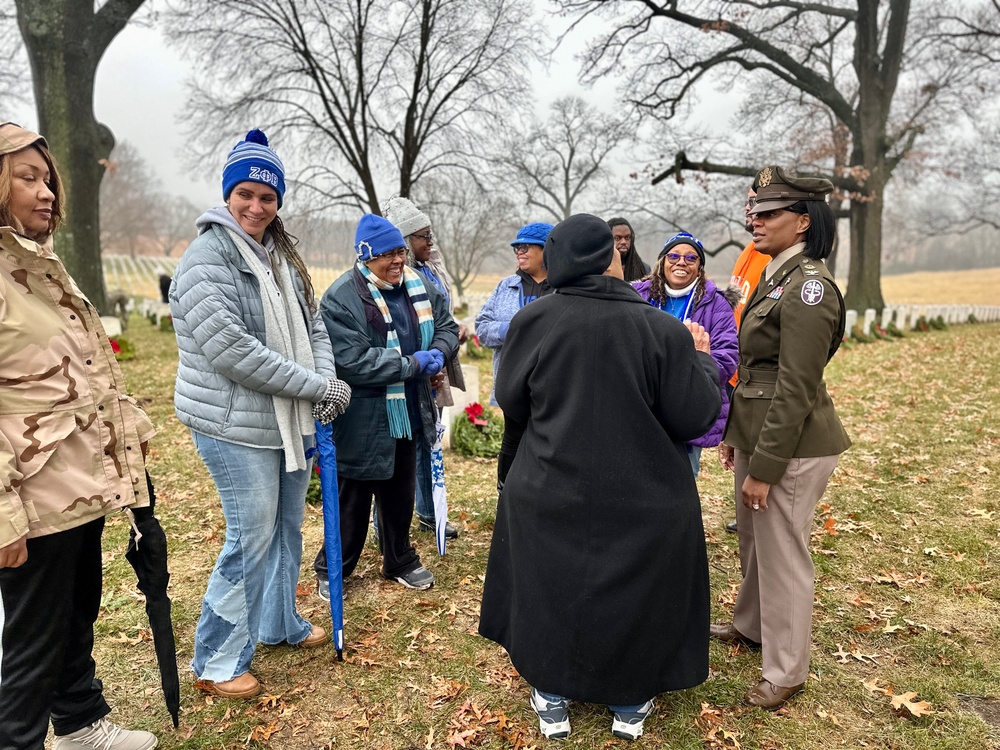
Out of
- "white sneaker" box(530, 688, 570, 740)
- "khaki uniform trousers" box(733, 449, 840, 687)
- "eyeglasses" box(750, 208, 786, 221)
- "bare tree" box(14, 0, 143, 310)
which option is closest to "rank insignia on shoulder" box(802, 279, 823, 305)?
"eyeglasses" box(750, 208, 786, 221)

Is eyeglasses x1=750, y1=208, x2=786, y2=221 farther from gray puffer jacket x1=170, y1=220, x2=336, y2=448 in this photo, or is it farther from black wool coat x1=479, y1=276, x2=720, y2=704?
gray puffer jacket x1=170, y1=220, x2=336, y2=448

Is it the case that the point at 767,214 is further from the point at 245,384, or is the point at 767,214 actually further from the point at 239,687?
the point at 239,687

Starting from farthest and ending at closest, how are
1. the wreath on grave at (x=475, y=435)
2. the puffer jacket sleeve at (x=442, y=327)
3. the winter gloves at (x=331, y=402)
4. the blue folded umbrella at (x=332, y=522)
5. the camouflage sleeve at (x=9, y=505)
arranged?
1. the wreath on grave at (x=475, y=435)
2. the puffer jacket sleeve at (x=442, y=327)
3. the blue folded umbrella at (x=332, y=522)
4. the winter gloves at (x=331, y=402)
5. the camouflage sleeve at (x=9, y=505)

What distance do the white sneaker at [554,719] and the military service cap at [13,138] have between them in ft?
9.38

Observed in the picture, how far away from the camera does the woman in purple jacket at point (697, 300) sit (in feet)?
12.1

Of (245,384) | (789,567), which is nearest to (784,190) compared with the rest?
(789,567)

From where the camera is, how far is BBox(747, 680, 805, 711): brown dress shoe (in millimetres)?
2873

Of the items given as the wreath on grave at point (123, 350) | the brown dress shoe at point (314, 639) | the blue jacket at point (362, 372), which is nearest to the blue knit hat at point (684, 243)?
the blue jacket at point (362, 372)

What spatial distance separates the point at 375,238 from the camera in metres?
3.60

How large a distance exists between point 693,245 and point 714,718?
8.37 ft

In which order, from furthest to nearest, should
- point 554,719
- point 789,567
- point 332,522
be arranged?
point 332,522 < point 789,567 < point 554,719

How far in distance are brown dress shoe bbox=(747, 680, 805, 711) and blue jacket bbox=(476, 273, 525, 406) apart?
8.27 feet

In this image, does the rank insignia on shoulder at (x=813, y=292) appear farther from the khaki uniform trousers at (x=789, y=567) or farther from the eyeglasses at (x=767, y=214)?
the khaki uniform trousers at (x=789, y=567)

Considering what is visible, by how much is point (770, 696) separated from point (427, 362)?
8.06ft
